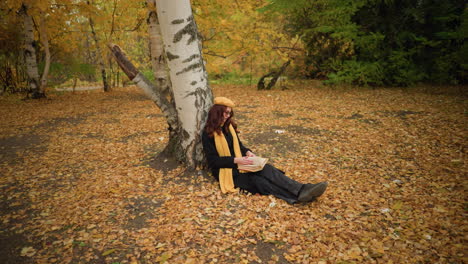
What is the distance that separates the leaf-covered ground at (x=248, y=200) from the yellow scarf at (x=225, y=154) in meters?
0.14

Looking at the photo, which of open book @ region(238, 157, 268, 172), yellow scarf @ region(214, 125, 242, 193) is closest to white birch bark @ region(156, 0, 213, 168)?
yellow scarf @ region(214, 125, 242, 193)

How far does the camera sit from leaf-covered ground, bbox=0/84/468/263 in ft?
8.46

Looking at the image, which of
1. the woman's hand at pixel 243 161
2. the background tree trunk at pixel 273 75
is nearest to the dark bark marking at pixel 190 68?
the woman's hand at pixel 243 161

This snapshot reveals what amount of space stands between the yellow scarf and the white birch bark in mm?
450

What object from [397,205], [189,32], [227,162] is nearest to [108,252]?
[227,162]

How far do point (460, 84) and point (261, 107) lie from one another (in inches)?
377

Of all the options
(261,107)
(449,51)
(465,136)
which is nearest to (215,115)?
(465,136)

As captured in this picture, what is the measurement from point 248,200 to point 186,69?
204cm

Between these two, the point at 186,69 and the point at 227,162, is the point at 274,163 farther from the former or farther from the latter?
the point at 186,69

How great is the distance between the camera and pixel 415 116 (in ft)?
22.4

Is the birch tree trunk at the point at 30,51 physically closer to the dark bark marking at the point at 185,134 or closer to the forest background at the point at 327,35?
the forest background at the point at 327,35

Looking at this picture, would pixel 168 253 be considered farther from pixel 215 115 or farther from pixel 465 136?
pixel 465 136

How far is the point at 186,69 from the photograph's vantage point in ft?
11.6

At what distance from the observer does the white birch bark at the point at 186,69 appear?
340cm
